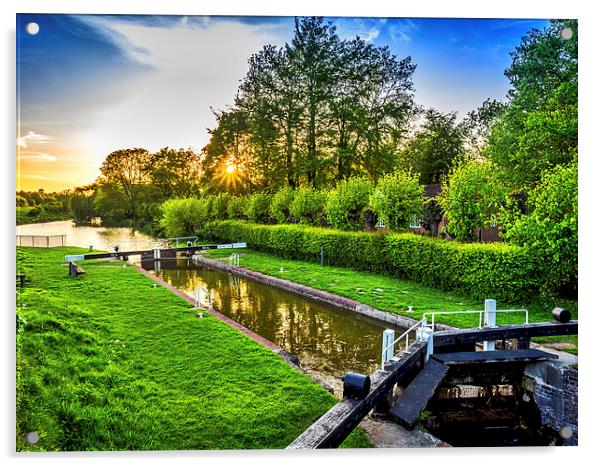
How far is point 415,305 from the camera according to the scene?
16.0 feet

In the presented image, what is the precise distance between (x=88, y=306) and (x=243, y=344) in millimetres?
1804

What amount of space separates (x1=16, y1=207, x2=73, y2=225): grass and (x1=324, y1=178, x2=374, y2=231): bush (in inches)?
243

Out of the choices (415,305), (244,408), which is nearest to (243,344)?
(244,408)

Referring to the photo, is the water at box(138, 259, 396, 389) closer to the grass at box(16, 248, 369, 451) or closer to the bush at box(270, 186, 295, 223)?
the grass at box(16, 248, 369, 451)

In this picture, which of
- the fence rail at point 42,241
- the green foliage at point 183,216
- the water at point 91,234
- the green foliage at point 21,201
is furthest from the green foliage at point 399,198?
the green foliage at point 21,201

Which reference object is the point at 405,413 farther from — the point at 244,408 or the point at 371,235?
the point at 371,235

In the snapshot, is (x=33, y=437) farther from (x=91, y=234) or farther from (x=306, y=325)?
(x=306, y=325)

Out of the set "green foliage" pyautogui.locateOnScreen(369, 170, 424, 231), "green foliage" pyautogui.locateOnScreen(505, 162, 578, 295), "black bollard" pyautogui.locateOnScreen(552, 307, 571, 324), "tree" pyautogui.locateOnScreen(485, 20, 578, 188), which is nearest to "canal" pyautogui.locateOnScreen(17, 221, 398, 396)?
"black bollard" pyautogui.locateOnScreen(552, 307, 571, 324)

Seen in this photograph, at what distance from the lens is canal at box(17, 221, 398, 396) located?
4457mm

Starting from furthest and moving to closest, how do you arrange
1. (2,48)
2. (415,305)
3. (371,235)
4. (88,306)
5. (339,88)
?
(371,235) → (339,88) → (415,305) → (88,306) → (2,48)

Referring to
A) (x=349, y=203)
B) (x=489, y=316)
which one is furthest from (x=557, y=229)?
(x=349, y=203)

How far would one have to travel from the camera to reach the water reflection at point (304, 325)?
471 centimetres

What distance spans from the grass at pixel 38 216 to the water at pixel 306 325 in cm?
293

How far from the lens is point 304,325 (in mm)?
5961
